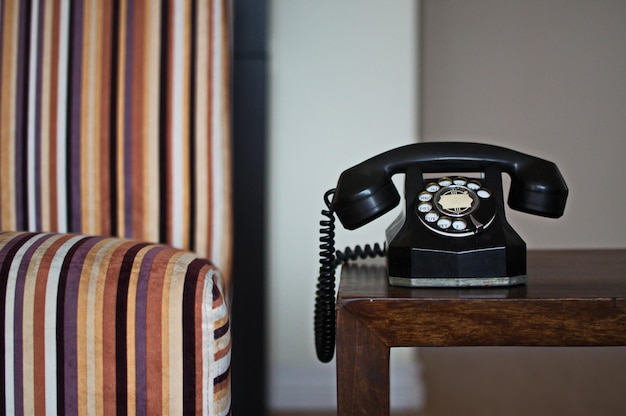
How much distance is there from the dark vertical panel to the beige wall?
67 cm

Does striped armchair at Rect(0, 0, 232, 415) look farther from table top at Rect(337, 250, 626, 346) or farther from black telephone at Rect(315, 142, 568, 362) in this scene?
table top at Rect(337, 250, 626, 346)

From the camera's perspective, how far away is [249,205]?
1207 mm

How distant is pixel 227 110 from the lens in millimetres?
1022

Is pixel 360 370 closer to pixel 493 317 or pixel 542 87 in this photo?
pixel 493 317

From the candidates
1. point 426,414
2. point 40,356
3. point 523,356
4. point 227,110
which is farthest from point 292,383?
point 40,356

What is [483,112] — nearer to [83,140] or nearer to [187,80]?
[187,80]

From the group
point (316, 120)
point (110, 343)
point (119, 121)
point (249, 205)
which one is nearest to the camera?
point (110, 343)

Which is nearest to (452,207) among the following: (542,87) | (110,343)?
(110,343)

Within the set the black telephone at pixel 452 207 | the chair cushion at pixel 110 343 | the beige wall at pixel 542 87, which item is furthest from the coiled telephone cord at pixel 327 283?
the beige wall at pixel 542 87

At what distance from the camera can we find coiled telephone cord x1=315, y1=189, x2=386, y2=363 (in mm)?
872

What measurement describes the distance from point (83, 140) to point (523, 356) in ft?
4.38

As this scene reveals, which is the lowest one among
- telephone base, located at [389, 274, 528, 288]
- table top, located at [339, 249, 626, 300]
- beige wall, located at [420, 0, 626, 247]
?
table top, located at [339, 249, 626, 300]

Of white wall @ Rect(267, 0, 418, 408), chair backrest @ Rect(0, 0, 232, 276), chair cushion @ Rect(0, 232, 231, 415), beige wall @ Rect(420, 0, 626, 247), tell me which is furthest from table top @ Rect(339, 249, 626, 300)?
beige wall @ Rect(420, 0, 626, 247)

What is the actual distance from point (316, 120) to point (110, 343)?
0.82 m
